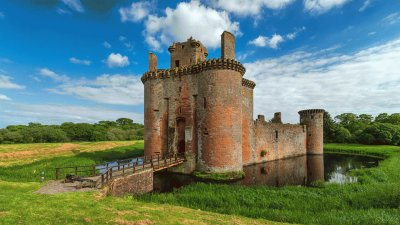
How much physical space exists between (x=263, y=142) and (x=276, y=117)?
11514 millimetres

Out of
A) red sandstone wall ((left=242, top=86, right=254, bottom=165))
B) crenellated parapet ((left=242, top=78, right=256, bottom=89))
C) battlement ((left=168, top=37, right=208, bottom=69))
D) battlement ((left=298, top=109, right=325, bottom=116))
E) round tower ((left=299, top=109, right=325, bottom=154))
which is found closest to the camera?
battlement ((left=168, top=37, right=208, bottom=69))

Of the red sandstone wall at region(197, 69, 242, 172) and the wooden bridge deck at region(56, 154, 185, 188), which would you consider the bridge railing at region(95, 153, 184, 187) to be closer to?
the wooden bridge deck at region(56, 154, 185, 188)

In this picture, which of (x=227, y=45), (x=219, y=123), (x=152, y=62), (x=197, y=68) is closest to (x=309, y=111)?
(x=227, y=45)

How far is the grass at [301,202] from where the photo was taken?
10008 millimetres

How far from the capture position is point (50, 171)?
63.5 feet

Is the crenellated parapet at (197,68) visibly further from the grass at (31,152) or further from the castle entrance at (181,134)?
the grass at (31,152)

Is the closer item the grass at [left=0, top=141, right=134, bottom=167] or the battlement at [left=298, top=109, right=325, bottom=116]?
the grass at [left=0, top=141, right=134, bottom=167]

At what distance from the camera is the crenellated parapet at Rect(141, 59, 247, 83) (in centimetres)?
2134

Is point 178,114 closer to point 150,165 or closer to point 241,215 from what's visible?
point 150,165

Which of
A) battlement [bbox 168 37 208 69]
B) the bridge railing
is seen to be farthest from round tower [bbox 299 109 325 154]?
the bridge railing

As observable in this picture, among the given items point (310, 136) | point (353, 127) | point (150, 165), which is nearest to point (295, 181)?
point (150, 165)

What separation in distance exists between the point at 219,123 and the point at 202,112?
1952 millimetres

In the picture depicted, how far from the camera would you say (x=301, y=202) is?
1248 centimetres

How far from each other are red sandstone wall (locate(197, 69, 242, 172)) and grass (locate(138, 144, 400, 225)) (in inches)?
205
